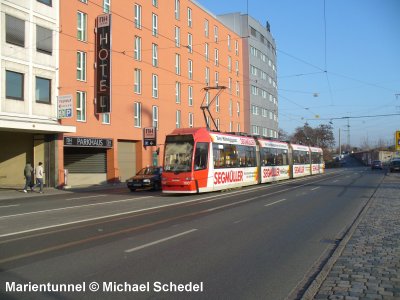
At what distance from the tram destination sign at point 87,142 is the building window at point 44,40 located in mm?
6068

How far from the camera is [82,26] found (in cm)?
3148

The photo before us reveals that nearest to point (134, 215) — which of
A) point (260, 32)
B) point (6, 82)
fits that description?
point (6, 82)

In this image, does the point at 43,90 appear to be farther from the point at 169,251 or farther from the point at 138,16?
the point at 169,251

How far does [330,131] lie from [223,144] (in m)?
92.2

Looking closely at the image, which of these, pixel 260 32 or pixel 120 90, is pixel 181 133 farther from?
pixel 260 32

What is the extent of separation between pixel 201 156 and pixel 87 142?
46.0ft

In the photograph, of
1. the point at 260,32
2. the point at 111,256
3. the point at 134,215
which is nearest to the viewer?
the point at 111,256

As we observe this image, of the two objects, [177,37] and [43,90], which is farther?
[177,37]

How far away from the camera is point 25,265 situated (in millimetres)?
6906

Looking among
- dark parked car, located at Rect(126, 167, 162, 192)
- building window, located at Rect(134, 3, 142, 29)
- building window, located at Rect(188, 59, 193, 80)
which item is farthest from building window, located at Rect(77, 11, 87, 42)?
building window, located at Rect(188, 59, 193, 80)

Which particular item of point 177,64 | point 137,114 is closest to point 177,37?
point 177,64

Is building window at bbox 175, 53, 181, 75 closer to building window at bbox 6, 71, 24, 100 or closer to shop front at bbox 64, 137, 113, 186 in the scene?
shop front at bbox 64, 137, 113, 186

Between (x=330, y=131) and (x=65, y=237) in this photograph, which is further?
(x=330, y=131)

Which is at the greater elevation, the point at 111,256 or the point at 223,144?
the point at 223,144
